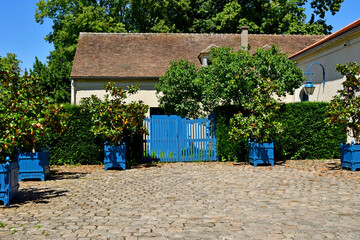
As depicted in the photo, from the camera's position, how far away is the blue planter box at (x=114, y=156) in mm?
12664

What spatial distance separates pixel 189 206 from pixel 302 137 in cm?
881

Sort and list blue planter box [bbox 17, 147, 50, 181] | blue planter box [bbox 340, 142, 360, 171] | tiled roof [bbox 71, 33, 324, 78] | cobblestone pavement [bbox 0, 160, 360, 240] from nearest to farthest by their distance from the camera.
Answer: cobblestone pavement [bbox 0, 160, 360, 240]
blue planter box [bbox 17, 147, 50, 181]
blue planter box [bbox 340, 142, 360, 171]
tiled roof [bbox 71, 33, 324, 78]

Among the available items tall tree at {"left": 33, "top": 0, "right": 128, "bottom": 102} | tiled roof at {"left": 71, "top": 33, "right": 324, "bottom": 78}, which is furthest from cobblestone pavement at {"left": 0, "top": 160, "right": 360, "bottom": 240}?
tall tree at {"left": 33, "top": 0, "right": 128, "bottom": 102}

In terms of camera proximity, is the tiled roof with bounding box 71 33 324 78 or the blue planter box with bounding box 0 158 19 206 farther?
the tiled roof with bounding box 71 33 324 78

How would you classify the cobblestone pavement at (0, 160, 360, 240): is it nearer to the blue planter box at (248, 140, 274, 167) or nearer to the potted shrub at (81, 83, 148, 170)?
the potted shrub at (81, 83, 148, 170)

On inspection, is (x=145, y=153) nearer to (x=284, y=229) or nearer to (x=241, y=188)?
(x=241, y=188)

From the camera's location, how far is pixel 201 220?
233 inches

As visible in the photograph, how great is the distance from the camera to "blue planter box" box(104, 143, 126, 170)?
499 inches

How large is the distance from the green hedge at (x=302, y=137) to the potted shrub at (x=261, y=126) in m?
1.02

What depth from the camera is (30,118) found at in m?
9.38

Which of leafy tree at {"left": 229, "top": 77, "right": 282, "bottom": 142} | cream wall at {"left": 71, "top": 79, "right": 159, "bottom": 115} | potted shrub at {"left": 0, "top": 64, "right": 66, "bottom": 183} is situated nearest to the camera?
potted shrub at {"left": 0, "top": 64, "right": 66, "bottom": 183}

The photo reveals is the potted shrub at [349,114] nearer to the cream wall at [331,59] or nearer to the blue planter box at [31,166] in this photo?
the cream wall at [331,59]

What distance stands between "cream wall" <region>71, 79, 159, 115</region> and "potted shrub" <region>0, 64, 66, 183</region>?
381 inches

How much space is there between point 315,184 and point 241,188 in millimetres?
1891
